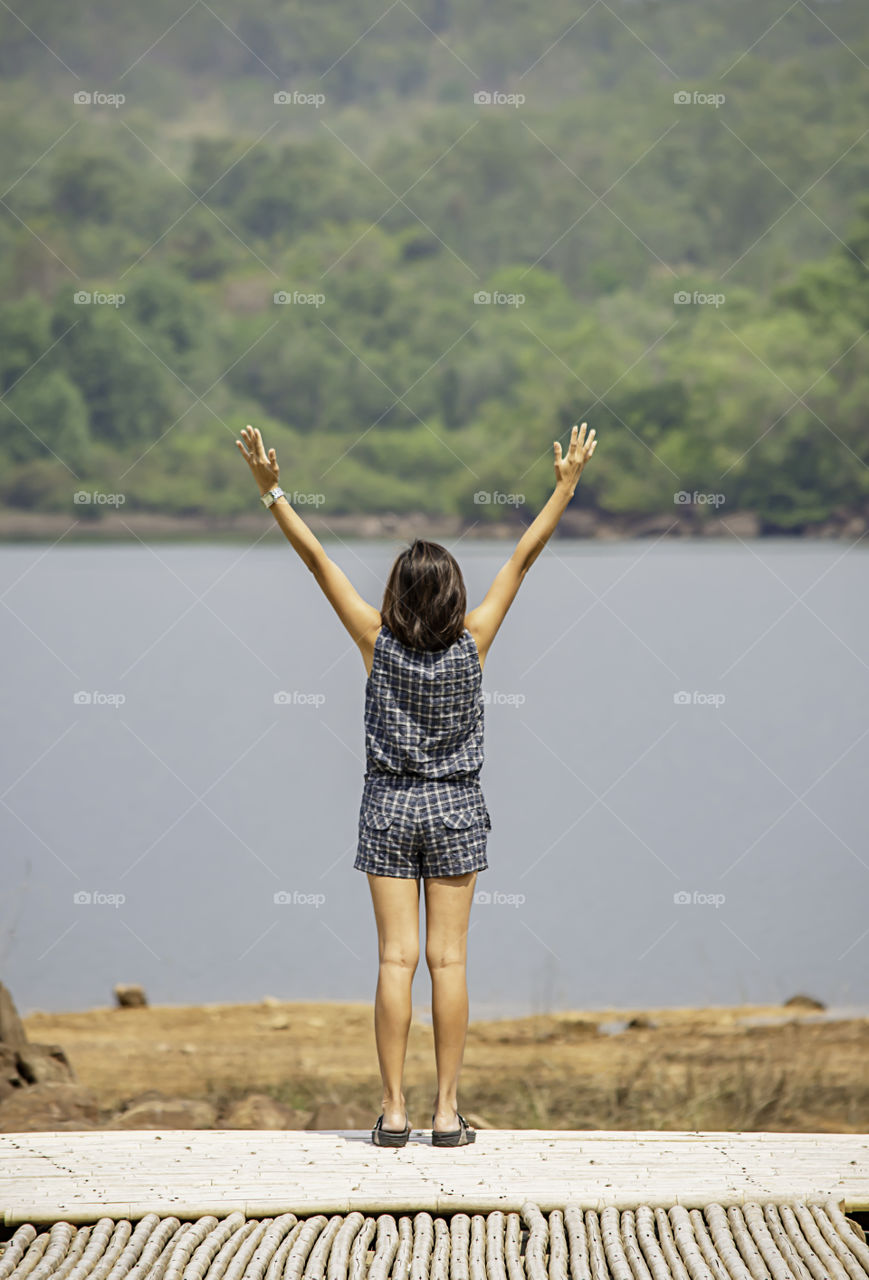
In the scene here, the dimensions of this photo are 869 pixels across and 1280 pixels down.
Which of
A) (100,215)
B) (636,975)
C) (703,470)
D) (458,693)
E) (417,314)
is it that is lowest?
(636,975)

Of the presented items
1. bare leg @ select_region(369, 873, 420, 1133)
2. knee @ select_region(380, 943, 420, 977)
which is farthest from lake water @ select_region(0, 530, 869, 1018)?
knee @ select_region(380, 943, 420, 977)

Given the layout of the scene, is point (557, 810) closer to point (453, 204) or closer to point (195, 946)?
point (195, 946)

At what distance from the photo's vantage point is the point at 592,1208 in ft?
11.6

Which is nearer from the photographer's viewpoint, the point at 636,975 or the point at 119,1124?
the point at 119,1124

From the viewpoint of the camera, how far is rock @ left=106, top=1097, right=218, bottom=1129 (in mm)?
5414

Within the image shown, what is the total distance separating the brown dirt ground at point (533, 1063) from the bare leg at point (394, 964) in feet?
8.02

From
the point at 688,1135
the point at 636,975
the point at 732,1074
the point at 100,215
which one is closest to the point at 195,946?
the point at 636,975

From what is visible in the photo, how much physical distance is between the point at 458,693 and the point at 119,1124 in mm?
2560

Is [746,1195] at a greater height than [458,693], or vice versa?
[458,693]

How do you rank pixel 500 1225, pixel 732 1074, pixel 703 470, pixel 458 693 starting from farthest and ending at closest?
1. pixel 703 470
2. pixel 732 1074
3. pixel 458 693
4. pixel 500 1225

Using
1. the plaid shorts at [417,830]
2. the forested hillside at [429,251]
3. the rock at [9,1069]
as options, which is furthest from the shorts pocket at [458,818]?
the forested hillside at [429,251]

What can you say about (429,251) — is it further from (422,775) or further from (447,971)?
(447,971)

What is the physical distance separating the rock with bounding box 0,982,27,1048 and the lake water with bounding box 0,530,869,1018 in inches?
95.3

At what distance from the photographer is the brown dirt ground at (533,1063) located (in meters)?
6.45
